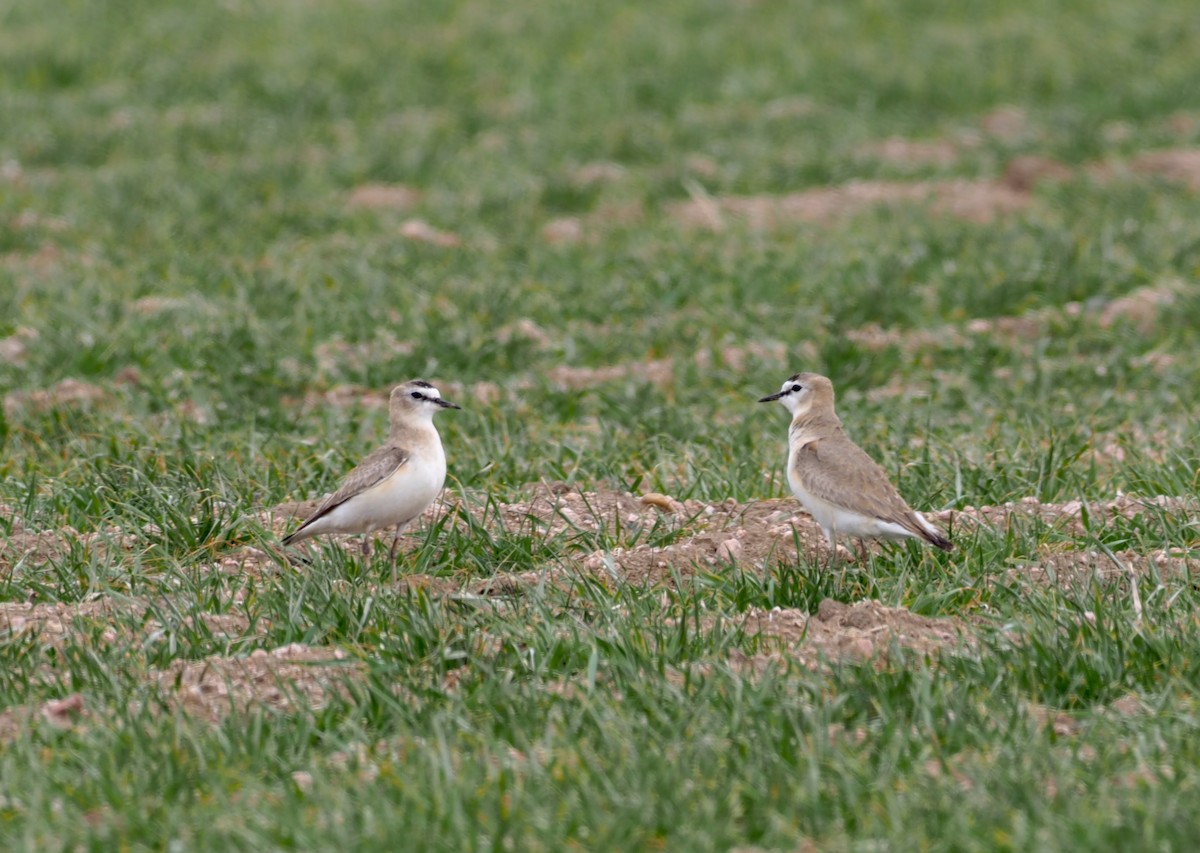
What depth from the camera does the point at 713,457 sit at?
771 cm

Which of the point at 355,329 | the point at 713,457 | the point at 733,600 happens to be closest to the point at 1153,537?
the point at 733,600

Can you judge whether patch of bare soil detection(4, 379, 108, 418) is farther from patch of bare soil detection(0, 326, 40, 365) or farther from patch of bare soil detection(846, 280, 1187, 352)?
patch of bare soil detection(846, 280, 1187, 352)

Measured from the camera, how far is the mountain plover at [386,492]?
6.03 m

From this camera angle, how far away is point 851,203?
13711mm

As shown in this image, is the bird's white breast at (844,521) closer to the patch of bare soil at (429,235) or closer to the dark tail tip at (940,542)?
the dark tail tip at (940,542)

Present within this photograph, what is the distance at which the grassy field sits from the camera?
4.34 m

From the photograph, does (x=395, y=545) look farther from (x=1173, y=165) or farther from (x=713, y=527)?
(x=1173, y=165)

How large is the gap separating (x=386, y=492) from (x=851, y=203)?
27.8ft

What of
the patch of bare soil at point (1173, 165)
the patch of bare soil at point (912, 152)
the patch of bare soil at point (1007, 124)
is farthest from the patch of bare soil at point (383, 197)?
the patch of bare soil at point (1173, 165)

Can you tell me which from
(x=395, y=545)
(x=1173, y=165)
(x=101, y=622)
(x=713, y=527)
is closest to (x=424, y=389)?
(x=395, y=545)

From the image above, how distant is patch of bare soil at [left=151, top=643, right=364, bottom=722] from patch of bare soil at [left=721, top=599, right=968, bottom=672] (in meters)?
1.24

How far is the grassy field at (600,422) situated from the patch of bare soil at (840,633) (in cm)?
3

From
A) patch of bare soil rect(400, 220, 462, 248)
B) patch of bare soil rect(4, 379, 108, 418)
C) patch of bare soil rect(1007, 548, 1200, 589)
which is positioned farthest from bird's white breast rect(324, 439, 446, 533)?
patch of bare soil rect(400, 220, 462, 248)

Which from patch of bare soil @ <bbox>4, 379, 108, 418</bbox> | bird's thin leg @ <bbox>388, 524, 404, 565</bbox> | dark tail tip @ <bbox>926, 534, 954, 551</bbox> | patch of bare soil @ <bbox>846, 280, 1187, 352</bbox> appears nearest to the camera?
dark tail tip @ <bbox>926, 534, 954, 551</bbox>
